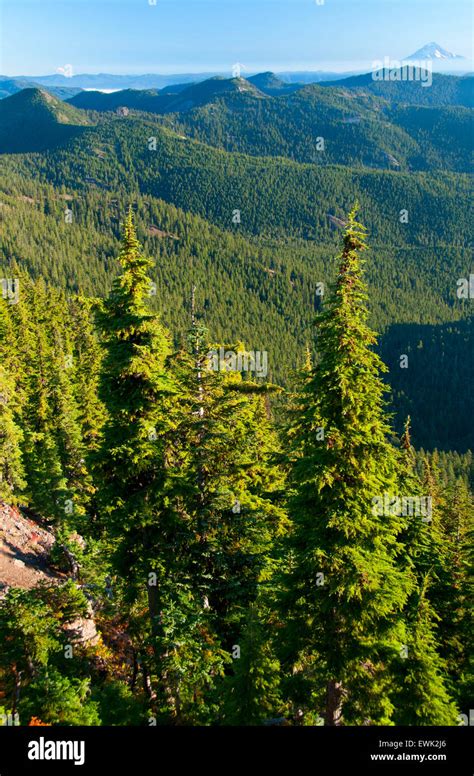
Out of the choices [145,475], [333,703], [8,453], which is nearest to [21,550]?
[8,453]

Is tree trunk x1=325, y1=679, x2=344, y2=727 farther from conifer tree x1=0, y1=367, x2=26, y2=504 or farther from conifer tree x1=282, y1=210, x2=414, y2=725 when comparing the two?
conifer tree x1=0, y1=367, x2=26, y2=504

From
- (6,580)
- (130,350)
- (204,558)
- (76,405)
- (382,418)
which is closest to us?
(382,418)

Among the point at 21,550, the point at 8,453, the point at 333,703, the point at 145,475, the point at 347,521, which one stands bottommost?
the point at 21,550

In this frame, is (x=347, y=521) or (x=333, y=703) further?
(x=333, y=703)

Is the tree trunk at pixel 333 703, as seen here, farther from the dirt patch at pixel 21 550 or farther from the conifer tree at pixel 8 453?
the conifer tree at pixel 8 453

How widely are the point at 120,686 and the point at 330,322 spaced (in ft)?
46.3

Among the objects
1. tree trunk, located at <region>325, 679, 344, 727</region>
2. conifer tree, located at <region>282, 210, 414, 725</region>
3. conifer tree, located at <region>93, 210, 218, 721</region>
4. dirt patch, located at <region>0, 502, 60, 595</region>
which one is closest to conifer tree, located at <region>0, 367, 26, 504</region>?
dirt patch, located at <region>0, 502, 60, 595</region>

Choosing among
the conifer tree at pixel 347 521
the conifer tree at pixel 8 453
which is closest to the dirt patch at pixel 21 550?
the conifer tree at pixel 8 453

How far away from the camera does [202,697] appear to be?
659 inches

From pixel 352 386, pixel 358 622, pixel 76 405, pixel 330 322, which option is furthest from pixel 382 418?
pixel 76 405

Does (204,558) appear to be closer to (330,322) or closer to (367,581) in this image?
(367,581)

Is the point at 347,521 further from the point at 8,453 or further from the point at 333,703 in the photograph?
the point at 8,453

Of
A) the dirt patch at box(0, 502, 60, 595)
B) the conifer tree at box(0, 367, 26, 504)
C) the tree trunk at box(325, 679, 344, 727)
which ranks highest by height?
the conifer tree at box(0, 367, 26, 504)

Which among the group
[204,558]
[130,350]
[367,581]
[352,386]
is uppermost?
[130,350]
